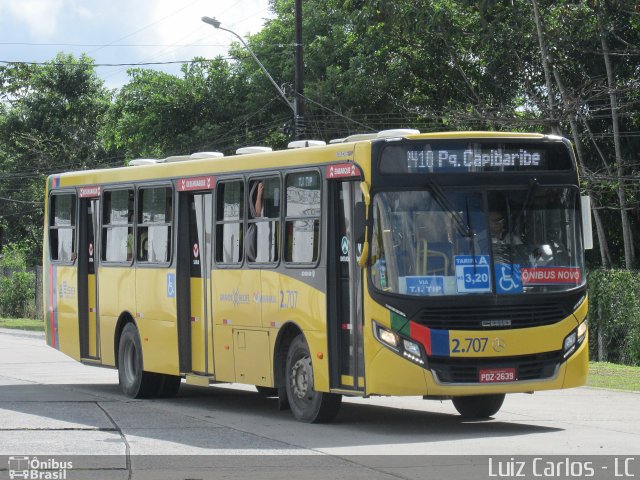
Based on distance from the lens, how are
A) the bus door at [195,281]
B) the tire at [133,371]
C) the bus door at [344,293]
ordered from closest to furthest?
1. the bus door at [344,293]
2. the bus door at [195,281]
3. the tire at [133,371]

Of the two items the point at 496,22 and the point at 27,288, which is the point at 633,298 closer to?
the point at 496,22

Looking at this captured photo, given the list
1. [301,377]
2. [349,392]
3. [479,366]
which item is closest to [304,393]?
[301,377]

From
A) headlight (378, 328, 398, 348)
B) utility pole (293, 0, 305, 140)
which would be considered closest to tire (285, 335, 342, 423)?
headlight (378, 328, 398, 348)

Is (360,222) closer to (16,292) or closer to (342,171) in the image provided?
(342,171)

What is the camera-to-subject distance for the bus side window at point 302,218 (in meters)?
14.3

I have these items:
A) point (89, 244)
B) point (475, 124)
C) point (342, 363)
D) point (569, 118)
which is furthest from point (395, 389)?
point (475, 124)

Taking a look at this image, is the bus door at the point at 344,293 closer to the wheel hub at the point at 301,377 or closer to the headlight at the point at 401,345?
the headlight at the point at 401,345

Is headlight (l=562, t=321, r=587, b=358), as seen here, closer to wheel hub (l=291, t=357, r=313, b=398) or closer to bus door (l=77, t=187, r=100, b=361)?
wheel hub (l=291, t=357, r=313, b=398)

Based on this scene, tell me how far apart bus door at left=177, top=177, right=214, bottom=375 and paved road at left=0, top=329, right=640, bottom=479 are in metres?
0.68

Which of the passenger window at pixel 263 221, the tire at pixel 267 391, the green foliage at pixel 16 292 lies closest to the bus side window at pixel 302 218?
the passenger window at pixel 263 221

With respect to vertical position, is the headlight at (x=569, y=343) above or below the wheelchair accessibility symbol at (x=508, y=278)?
below

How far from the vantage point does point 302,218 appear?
14.6 m

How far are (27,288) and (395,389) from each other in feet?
137

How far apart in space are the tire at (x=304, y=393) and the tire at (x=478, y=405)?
164 centimetres
